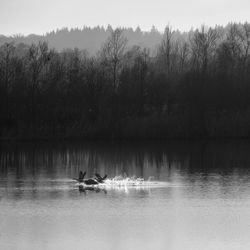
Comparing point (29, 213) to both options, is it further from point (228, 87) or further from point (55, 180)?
point (228, 87)

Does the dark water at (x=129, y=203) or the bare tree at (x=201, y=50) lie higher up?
the bare tree at (x=201, y=50)

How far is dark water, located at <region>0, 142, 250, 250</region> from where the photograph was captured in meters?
29.8

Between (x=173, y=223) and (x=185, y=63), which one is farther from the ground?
(x=185, y=63)

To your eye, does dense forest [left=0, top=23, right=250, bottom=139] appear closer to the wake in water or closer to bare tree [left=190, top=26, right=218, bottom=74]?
bare tree [left=190, top=26, right=218, bottom=74]

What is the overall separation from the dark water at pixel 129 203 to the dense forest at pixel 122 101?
49.8ft

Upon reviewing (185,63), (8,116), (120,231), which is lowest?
(120,231)

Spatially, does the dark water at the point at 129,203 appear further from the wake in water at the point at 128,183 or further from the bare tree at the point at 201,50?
the bare tree at the point at 201,50

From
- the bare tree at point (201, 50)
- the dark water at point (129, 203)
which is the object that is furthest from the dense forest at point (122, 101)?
the dark water at point (129, 203)

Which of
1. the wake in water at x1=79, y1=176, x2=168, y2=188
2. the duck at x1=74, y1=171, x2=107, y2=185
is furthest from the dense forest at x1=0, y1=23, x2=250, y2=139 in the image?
the duck at x1=74, y1=171, x2=107, y2=185

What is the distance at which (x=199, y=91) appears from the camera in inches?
3273

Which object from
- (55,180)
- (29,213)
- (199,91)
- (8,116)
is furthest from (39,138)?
(29,213)

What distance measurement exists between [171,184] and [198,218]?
1168 centimetres

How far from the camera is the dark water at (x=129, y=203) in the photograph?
1174 inches

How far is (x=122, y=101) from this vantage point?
286ft
